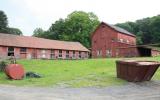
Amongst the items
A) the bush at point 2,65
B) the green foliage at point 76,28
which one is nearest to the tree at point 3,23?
the green foliage at point 76,28

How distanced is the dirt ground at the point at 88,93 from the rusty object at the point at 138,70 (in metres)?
0.65

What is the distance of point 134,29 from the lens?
387ft

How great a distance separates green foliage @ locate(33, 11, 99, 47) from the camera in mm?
92000

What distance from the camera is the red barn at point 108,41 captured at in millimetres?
67875

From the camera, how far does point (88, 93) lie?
1599 centimetres

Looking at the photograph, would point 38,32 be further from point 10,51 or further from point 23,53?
point 10,51

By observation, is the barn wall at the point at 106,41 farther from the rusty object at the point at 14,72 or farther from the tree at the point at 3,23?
the rusty object at the point at 14,72

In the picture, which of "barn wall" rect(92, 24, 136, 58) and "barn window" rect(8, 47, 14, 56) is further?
"barn wall" rect(92, 24, 136, 58)

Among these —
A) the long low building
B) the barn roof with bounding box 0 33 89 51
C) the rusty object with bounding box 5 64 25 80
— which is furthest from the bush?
the barn roof with bounding box 0 33 89 51

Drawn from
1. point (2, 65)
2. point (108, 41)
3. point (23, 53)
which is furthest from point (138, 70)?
point (108, 41)

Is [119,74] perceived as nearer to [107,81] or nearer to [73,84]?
[107,81]

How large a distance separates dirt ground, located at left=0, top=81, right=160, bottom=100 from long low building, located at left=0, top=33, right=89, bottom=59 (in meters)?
30.9

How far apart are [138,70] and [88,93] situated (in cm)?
543

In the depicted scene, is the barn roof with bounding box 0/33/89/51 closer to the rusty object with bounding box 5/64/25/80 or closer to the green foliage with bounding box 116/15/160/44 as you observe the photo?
the rusty object with bounding box 5/64/25/80
